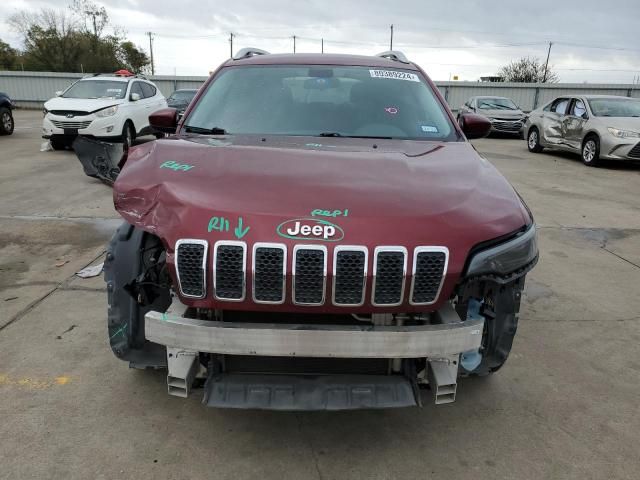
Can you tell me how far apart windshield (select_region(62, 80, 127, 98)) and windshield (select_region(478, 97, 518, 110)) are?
42.0 ft

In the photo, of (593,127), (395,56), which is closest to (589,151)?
(593,127)

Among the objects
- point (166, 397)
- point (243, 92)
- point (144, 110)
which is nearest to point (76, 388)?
point (166, 397)

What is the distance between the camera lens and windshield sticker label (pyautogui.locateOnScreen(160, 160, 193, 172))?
2418 millimetres

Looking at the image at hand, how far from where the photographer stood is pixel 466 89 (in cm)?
2841

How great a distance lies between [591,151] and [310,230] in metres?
11.7

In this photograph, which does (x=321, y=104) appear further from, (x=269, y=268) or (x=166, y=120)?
(x=269, y=268)

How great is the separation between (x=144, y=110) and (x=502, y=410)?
39.5ft

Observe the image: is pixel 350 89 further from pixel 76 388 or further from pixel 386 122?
pixel 76 388

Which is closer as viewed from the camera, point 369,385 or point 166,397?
point 369,385

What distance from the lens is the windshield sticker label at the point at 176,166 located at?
7.93ft

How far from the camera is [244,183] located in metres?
2.28

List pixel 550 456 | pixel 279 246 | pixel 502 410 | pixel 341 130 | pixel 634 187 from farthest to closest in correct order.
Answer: pixel 634 187 → pixel 341 130 → pixel 502 410 → pixel 550 456 → pixel 279 246

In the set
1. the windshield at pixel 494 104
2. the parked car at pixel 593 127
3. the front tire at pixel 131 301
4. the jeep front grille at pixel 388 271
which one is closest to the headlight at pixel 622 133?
the parked car at pixel 593 127

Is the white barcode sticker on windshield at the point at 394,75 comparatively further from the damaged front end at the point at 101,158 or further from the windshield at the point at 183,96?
the windshield at the point at 183,96
